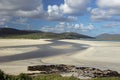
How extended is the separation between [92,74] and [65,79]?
6.71 meters

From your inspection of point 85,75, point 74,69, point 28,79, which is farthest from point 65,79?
point 74,69

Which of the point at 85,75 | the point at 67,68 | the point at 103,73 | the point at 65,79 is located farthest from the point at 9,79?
the point at 67,68

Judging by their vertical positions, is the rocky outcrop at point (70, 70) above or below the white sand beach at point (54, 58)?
above

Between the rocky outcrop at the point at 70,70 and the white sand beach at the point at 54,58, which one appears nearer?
the rocky outcrop at the point at 70,70

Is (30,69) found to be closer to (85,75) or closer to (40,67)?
(40,67)

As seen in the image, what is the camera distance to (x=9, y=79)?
9.32 metres

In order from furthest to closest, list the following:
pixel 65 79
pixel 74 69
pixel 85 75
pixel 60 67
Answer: pixel 60 67
pixel 74 69
pixel 85 75
pixel 65 79

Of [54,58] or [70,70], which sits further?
[54,58]

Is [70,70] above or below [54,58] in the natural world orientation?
above

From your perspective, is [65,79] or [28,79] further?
[65,79]

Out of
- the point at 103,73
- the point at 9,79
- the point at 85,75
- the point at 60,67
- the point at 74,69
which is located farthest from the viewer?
the point at 60,67

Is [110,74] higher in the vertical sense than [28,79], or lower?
lower

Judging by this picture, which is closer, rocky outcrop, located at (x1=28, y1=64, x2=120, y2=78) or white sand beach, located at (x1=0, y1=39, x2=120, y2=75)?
rocky outcrop, located at (x1=28, y1=64, x2=120, y2=78)

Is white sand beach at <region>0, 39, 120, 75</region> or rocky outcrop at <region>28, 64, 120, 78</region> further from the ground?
rocky outcrop at <region>28, 64, 120, 78</region>
